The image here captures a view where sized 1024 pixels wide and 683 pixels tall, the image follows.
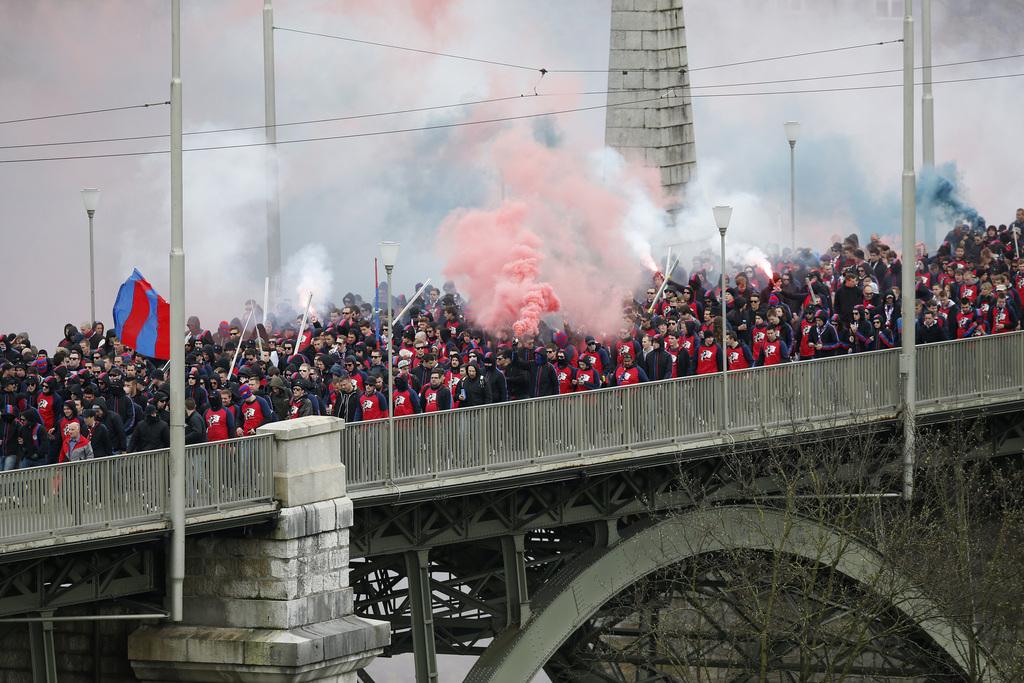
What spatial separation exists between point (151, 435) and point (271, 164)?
98.9ft

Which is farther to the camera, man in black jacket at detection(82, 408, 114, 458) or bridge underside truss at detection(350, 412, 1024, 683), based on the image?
bridge underside truss at detection(350, 412, 1024, 683)

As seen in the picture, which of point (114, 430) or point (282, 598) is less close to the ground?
point (114, 430)

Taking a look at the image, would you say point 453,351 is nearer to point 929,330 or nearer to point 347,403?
point 347,403

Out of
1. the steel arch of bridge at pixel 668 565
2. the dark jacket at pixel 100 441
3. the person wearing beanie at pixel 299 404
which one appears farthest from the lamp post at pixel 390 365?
the steel arch of bridge at pixel 668 565

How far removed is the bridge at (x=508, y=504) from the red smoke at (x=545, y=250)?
131 inches

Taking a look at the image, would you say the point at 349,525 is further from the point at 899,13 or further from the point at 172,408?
the point at 899,13

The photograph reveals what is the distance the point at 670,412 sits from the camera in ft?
137

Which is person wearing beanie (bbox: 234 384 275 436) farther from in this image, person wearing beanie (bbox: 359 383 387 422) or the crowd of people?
person wearing beanie (bbox: 359 383 387 422)

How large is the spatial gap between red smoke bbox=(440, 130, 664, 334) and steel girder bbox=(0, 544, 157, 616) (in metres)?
11.0

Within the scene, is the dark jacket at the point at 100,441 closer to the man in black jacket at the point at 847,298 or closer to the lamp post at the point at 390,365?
the lamp post at the point at 390,365

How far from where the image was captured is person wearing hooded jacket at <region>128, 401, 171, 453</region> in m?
33.9

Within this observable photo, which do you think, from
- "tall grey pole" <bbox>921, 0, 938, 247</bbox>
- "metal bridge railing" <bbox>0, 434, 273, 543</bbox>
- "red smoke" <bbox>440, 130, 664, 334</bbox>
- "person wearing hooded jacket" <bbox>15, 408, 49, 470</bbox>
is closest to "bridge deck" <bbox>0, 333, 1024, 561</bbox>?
"metal bridge railing" <bbox>0, 434, 273, 543</bbox>

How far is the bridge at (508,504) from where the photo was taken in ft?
108

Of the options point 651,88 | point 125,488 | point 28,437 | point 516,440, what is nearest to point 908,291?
point 516,440
